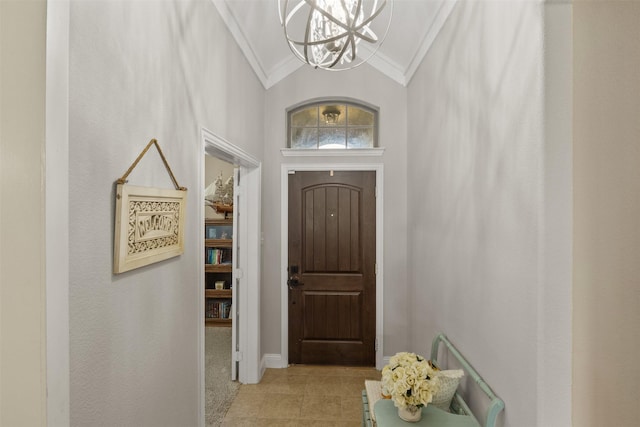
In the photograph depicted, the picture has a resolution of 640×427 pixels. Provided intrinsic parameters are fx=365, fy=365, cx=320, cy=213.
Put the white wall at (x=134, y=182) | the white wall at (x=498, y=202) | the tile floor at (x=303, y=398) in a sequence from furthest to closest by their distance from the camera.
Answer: the tile floor at (x=303, y=398) → the white wall at (x=498, y=202) → the white wall at (x=134, y=182)

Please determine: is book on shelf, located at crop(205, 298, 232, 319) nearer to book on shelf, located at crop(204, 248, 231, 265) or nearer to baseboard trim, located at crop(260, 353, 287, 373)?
book on shelf, located at crop(204, 248, 231, 265)

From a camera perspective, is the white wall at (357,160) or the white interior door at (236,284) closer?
the white interior door at (236,284)

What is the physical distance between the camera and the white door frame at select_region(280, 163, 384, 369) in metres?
3.63

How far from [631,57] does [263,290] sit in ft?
10.7

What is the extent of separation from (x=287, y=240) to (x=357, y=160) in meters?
1.07

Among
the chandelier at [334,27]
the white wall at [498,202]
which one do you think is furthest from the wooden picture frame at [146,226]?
the white wall at [498,202]

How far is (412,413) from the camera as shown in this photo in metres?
1.64

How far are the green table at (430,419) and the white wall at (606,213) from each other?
0.57 meters

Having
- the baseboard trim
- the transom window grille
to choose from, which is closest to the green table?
the baseboard trim

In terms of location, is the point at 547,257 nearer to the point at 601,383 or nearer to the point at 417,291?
the point at 601,383

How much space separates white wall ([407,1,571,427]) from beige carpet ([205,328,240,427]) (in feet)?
5.81

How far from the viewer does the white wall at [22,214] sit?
68cm

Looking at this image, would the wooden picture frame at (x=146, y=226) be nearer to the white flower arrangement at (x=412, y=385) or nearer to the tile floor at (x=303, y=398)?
the white flower arrangement at (x=412, y=385)

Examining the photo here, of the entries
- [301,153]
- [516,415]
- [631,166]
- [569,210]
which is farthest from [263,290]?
[631,166]
